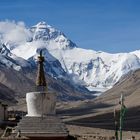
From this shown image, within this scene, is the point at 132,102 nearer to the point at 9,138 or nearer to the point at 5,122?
the point at 5,122

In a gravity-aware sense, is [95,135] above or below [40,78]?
above

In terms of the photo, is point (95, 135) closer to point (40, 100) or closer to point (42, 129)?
point (40, 100)

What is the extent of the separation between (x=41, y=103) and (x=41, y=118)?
1.07ft

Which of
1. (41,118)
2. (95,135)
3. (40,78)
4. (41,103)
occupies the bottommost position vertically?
(41,118)

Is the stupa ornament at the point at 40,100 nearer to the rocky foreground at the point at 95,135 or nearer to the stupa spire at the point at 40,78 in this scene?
the stupa spire at the point at 40,78

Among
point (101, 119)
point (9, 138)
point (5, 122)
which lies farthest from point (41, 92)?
point (101, 119)

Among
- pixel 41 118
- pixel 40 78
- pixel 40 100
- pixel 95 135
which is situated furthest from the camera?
pixel 95 135

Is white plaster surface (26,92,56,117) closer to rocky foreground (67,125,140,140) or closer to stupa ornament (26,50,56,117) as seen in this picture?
stupa ornament (26,50,56,117)

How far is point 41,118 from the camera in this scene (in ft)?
39.8

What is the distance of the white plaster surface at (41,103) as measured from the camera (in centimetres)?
1224

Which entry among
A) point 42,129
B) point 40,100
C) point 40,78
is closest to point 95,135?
point 40,78

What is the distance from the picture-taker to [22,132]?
11.9 m

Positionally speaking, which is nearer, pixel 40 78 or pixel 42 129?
pixel 42 129

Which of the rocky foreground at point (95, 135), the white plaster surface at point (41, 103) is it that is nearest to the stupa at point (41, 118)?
the white plaster surface at point (41, 103)
